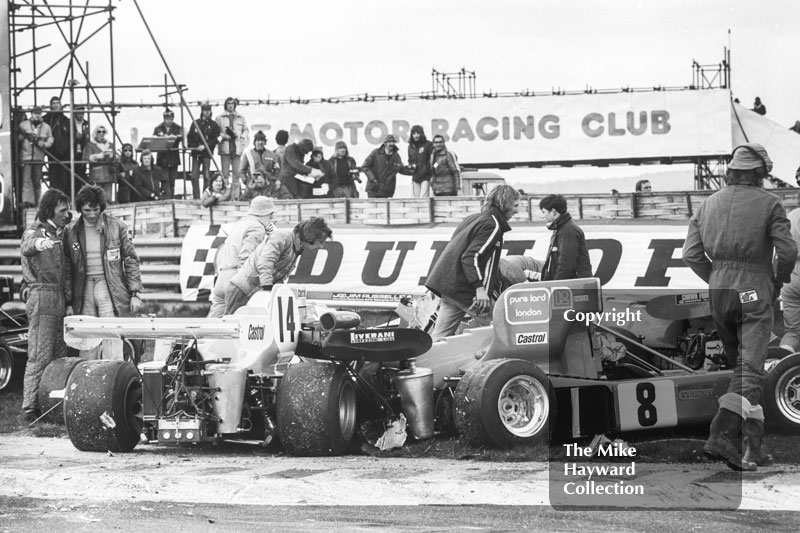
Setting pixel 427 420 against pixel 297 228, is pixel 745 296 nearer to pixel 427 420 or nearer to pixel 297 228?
pixel 427 420

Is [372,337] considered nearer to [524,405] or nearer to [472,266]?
[524,405]

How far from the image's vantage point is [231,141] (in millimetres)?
18656

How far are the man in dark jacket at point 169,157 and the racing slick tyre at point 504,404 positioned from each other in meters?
11.7

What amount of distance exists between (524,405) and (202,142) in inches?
453

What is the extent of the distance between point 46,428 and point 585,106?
16.6 m

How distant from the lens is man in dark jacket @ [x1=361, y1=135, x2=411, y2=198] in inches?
701

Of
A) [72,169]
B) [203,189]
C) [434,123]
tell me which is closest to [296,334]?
[72,169]

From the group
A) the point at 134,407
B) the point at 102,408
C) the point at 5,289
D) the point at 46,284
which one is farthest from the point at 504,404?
the point at 5,289

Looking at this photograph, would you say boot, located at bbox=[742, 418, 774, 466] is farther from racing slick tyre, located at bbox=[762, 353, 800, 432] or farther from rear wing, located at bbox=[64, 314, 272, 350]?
rear wing, located at bbox=[64, 314, 272, 350]

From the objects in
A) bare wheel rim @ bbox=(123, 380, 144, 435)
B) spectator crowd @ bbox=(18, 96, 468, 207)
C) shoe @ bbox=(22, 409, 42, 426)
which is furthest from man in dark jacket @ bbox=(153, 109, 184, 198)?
bare wheel rim @ bbox=(123, 380, 144, 435)

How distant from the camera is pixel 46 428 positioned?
389 inches

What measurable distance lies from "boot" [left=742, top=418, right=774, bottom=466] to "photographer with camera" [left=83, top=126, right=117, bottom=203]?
40.3 feet

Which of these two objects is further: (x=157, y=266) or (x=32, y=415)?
(x=157, y=266)

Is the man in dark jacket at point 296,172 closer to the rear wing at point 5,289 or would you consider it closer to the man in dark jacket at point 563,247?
the rear wing at point 5,289
